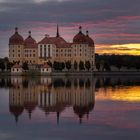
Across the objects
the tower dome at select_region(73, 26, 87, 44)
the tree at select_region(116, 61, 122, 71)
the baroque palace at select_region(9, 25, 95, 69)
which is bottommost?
the tree at select_region(116, 61, 122, 71)

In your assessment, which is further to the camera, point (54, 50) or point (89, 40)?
point (89, 40)

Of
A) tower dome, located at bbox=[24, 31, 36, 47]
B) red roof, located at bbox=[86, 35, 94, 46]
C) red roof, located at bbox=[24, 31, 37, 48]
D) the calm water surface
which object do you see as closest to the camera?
the calm water surface

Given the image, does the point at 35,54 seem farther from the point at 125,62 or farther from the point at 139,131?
the point at 139,131

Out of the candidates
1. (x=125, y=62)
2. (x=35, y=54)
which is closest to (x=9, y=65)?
(x=35, y=54)

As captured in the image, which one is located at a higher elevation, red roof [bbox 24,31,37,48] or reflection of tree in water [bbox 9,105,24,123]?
red roof [bbox 24,31,37,48]

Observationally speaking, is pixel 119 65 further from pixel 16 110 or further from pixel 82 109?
pixel 16 110

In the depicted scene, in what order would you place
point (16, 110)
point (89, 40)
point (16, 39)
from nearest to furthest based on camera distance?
1. point (16, 110)
2. point (16, 39)
3. point (89, 40)

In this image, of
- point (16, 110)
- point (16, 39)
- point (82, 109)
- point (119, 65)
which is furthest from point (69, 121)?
point (119, 65)

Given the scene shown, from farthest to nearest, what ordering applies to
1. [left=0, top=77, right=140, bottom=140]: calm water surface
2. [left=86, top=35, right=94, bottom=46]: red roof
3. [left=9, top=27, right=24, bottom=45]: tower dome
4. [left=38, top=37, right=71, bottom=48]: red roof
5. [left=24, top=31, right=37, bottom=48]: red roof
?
[left=86, top=35, right=94, bottom=46]: red roof → [left=24, top=31, right=37, bottom=48]: red roof → [left=9, top=27, right=24, bottom=45]: tower dome → [left=38, top=37, right=71, bottom=48]: red roof → [left=0, top=77, right=140, bottom=140]: calm water surface

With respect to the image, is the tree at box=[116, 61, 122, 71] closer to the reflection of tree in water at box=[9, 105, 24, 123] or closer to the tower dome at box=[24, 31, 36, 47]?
the tower dome at box=[24, 31, 36, 47]

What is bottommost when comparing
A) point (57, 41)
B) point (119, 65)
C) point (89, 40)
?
point (119, 65)

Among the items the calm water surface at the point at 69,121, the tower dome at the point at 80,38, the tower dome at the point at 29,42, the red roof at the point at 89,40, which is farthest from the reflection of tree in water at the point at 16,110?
the red roof at the point at 89,40

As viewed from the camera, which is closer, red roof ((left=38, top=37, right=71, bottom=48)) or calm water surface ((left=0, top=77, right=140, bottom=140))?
calm water surface ((left=0, top=77, right=140, bottom=140))

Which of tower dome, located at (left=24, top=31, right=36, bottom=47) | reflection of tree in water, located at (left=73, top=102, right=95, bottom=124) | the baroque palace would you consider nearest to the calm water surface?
reflection of tree in water, located at (left=73, top=102, right=95, bottom=124)
